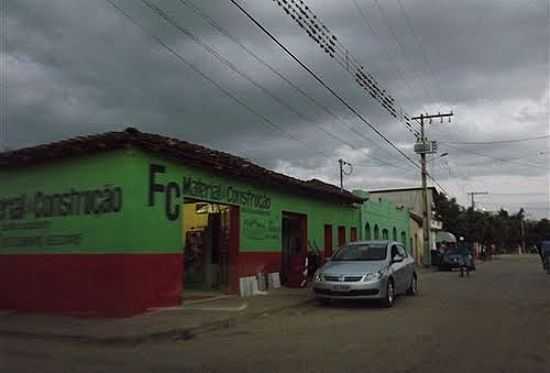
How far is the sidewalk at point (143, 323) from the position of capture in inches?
405

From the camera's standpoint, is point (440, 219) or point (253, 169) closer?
point (253, 169)

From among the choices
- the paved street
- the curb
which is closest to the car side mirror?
the paved street

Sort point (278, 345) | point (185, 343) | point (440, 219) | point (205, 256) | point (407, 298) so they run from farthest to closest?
point (440, 219), point (205, 256), point (407, 298), point (185, 343), point (278, 345)

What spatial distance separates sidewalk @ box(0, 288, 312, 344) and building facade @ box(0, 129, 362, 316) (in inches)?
26.0

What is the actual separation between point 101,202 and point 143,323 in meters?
3.35

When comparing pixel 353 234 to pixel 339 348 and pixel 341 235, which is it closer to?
pixel 341 235

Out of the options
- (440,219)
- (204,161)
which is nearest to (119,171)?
(204,161)

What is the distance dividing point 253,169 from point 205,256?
376cm

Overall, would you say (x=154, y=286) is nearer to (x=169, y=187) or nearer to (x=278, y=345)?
(x=169, y=187)

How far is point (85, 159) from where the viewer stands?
1384 centimetres

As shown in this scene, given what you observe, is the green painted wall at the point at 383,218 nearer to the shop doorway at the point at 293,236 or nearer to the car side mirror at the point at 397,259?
the shop doorway at the point at 293,236

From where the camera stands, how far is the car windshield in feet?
51.5

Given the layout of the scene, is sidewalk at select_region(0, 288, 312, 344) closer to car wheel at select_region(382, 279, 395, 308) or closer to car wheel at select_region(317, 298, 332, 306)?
car wheel at select_region(317, 298, 332, 306)

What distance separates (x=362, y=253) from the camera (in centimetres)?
1605
